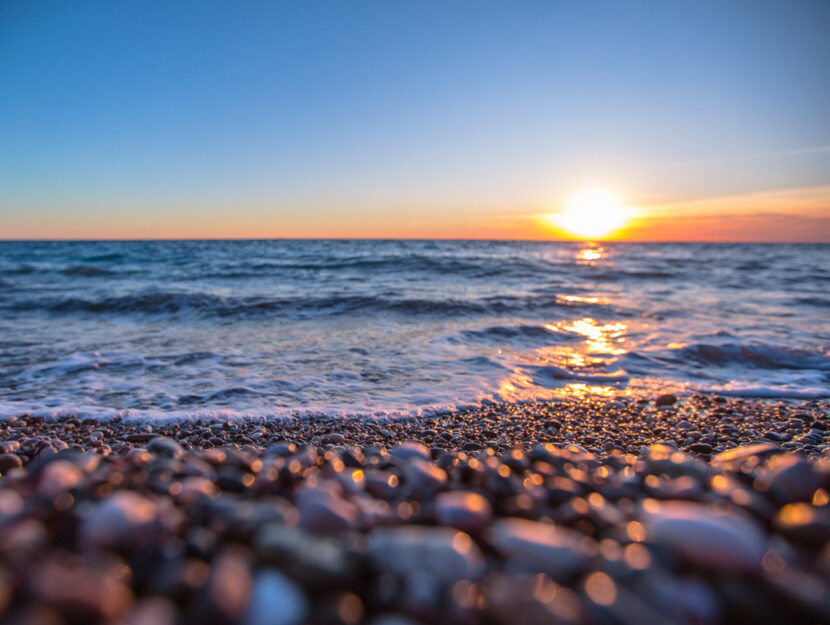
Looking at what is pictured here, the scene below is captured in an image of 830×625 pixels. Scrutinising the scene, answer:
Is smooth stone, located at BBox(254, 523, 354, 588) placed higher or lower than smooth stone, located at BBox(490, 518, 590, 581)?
higher

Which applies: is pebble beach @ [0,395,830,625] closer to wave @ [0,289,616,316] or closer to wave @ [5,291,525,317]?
wave @ [0,289,616,316]

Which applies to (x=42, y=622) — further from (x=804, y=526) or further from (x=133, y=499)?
(x=804, y=526)

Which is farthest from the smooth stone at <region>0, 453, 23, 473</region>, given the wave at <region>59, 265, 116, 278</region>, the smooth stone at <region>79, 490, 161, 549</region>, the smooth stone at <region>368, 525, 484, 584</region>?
the wave at <region>59, 265, 116, 278</region>

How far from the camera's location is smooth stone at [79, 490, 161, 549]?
1.08m

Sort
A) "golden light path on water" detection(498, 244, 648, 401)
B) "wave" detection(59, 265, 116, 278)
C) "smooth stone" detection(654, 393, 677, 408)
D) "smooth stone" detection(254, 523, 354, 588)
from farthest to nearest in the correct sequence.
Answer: "wave" detection(59, 265, 116, 278) < "golden light path on water" detection(498, 244, 648, 401) < "smooth stone" detection(654, 393, 677, 408) < "smooth stone" detection(254, 523, 354, 588)

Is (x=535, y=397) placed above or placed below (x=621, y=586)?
below

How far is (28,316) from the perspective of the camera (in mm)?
8641

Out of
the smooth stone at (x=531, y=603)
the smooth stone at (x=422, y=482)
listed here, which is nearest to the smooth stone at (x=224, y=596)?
the smooth stone at (x=531, y=603)

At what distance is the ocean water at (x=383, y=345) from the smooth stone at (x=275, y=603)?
2.71m

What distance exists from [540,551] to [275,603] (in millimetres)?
618

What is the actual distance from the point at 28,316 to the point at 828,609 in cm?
1140

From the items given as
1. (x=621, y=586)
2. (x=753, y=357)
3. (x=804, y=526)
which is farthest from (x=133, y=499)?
(x=753, y=357)

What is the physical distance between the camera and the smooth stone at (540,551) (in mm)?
1056

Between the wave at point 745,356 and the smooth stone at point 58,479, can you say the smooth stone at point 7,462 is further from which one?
the wave at point 745,356
